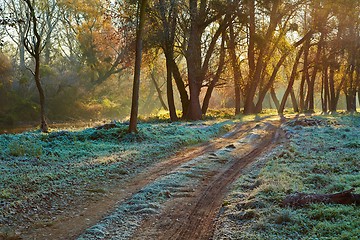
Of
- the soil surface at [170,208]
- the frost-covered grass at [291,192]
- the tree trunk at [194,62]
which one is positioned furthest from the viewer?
the tree trunk at [194,62]

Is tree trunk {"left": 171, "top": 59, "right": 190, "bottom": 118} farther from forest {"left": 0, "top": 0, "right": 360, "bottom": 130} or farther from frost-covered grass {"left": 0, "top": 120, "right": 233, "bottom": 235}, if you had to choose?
frost-covered grass {"left": 0, "top": 120, "right": 233, "bottom": 235}

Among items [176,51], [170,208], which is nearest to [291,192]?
[170,208]

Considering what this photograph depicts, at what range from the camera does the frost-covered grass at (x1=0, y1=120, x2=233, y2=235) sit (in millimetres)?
8195

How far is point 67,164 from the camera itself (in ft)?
39.0

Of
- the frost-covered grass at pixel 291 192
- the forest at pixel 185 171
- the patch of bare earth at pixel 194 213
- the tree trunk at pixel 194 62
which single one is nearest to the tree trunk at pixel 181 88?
the forest at pixel 185 171

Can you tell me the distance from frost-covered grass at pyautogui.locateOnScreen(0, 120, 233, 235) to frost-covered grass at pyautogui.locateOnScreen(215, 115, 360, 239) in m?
3.60

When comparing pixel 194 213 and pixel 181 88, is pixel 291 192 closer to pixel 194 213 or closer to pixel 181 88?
pixel 194 213

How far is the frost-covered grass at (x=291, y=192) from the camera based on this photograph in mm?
6094

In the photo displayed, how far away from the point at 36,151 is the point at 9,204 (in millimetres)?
5455

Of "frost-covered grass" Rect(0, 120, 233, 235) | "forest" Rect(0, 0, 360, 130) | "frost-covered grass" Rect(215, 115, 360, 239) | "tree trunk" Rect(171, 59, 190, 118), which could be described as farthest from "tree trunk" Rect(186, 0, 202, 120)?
"frost-covered grass" Rect(215, 115, 360, 239)

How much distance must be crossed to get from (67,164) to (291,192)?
708 cm

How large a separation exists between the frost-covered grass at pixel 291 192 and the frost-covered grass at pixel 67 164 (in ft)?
11.8

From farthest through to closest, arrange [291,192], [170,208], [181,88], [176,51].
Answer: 1. [181,88]
2. [176,51]
3. [291,192]
4. [170,208]

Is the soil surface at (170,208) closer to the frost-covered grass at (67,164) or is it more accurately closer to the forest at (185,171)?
the forest at (185,171)
